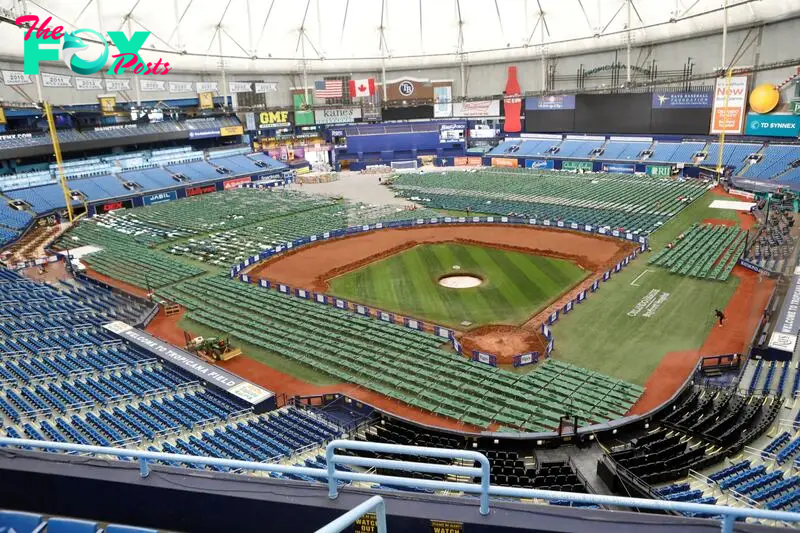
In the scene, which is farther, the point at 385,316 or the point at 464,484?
the point at 385,316

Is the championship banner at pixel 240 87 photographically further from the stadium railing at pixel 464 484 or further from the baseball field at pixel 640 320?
the stadium railing at pixel 464 484

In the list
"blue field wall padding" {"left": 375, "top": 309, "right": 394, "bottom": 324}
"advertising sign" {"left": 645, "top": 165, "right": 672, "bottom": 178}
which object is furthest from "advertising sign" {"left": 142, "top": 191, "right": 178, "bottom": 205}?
"advertising sign" {"left": 645, "top": 165, "right": 672, "bottom": 178}

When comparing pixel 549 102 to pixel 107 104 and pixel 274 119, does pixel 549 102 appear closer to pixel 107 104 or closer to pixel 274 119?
pixel 274 119

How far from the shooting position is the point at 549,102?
93.4 meters

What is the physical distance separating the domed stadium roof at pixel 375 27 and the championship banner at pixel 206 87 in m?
2.83

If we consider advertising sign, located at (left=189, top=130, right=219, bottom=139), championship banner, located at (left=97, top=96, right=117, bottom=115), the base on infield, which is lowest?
the base on infield

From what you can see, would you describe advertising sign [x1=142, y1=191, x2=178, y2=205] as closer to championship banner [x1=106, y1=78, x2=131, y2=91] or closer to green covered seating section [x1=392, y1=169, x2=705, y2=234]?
championship banner [x1=106, y1=78, x2=131, y2=91]

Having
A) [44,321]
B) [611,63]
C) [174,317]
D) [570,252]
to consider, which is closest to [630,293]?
[570,252]

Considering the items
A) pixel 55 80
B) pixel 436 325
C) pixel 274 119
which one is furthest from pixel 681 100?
pixel 55 80

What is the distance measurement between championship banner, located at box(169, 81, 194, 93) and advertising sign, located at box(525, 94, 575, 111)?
55.5 metres

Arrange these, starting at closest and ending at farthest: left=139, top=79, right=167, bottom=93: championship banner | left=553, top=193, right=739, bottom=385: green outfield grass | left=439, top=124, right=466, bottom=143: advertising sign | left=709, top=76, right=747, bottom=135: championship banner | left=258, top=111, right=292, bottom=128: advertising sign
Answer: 1. left=553, top=193, right=739, bottom=385: green outfield grass
2. left=709, top=76, right=747, bottom=135: championship banner
3. left=139, top=79, right=167, bottom=93: championship banner
4. left=258, top=111, right=292, bottom=128: advertising sign
5. left=439, top=124, right=466, bottom=143: advertising sign

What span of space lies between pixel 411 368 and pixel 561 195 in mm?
46312

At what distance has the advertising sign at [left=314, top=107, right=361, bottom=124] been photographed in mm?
100438

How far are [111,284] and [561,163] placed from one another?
66.8 meters
